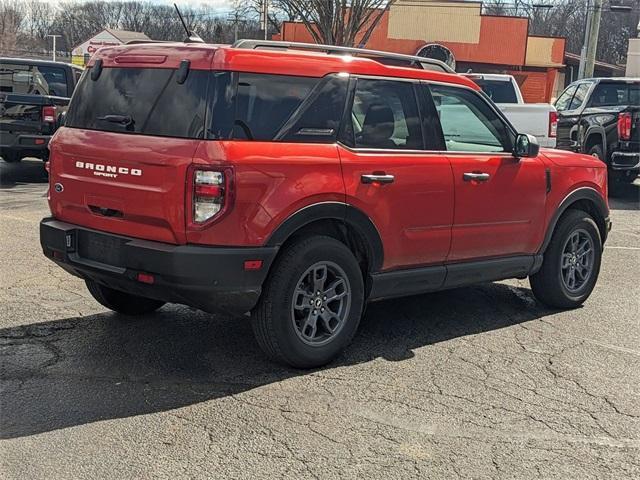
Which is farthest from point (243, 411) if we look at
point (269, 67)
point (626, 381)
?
point (626, 381)

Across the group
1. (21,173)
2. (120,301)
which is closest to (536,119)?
(120,301)

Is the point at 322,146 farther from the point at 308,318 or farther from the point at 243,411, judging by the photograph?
the point at 243,411

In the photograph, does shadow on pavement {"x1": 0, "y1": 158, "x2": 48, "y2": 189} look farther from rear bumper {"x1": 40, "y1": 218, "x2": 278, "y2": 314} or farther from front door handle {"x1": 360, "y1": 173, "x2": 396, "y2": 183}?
front door handle {"x1": 360, "y1": 173, "x2": 396, "y2": 183}

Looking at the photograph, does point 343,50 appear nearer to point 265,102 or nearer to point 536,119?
point 265,102

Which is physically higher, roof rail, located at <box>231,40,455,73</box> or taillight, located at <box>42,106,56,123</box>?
roof rail, located at <box>231,40,455,73</box>

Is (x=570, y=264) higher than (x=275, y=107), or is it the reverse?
(x=275, y=107)

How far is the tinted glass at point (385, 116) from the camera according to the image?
4840 mm

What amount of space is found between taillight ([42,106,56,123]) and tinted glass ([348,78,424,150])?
904cm

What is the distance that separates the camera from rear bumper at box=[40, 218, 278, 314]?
4.15m

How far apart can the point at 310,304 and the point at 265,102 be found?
50.4 inches

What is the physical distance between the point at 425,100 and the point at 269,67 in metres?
1.36

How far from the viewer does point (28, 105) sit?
1244 centimetres

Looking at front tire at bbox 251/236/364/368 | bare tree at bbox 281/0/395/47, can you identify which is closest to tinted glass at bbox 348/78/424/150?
front tire at bbox 251/236/364/368

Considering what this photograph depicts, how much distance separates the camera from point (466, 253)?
5.52 meters
